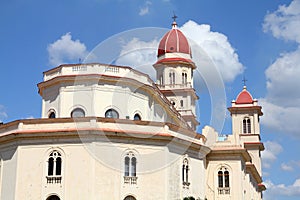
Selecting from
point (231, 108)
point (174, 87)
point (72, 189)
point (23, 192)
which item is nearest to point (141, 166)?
point (72, 189)

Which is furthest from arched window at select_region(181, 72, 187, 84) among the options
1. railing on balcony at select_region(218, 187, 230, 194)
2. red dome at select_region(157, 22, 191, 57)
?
railing on balcony at select_region(218, 187, 230, 194)

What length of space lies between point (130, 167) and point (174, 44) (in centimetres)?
3820

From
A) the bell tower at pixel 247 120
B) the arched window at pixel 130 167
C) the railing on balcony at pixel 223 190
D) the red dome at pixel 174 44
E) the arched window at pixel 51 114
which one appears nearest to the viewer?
the arched window at pixel 130 167

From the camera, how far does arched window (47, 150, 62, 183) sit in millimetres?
35250

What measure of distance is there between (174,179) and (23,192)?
10.7m

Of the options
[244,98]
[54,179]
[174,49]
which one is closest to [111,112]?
[54,179]

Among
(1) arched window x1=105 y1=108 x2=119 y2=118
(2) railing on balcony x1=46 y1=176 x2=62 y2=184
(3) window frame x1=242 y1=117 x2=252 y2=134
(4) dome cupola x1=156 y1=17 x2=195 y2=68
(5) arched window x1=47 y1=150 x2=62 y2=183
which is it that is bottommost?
(2) railing on balcony x1=46 y1=176 x2=62 y2=184

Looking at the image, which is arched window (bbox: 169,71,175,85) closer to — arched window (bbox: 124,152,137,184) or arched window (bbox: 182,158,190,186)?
arched window (bbox: 182,158,190,186)

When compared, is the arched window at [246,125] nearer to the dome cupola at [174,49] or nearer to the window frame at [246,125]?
the window frame at [246,125]

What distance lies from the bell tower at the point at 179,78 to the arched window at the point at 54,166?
115 feet

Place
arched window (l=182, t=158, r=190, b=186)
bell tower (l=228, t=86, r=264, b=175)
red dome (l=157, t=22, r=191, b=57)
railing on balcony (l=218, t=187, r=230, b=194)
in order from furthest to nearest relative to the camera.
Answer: bell tower (l=228, t=86, r=264, b=175)
red dome (l=157, t=22, r=191, b=57)
railing on balcony (l=218, t=187, r=230, b=194)
arched window (l=182, t=158, r=190, b=186)

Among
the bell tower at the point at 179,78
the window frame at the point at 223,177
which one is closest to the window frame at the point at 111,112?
the window frame at the point at 223,177

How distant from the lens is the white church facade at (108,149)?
116 feet

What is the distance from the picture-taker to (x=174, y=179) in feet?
122
